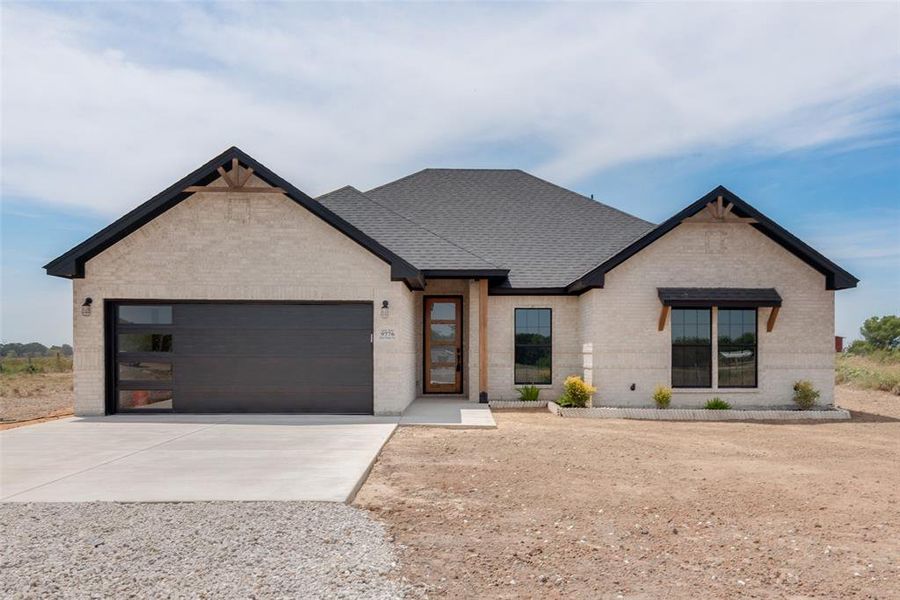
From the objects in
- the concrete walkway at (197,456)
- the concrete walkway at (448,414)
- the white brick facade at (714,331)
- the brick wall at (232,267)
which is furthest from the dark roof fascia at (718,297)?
the brick wall at (232,267)

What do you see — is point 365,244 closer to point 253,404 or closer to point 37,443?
point 253,404

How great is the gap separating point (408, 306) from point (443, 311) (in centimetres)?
228

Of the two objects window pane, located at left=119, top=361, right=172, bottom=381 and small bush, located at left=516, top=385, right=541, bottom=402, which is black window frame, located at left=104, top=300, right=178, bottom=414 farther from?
small bush, located at left=516, top=385, right=541, bottom=402

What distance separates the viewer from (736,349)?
576 inches

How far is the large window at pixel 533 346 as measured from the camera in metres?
16.0

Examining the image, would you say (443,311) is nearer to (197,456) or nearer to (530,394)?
(530,394)

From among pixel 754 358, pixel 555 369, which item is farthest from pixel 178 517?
pixel 754 358

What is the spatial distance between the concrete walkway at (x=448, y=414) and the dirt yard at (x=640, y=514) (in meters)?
1.05

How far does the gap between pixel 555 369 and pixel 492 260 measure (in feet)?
11.5

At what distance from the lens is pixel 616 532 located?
5.65m

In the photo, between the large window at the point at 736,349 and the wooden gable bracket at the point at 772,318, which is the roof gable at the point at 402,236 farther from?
the wooden gable bracket at the point at 772,318

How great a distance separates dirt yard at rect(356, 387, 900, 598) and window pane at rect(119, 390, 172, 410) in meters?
5.91

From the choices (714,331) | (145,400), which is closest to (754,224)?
(714,331)

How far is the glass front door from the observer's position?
16.7 meters
